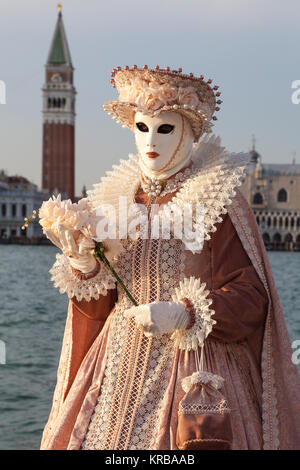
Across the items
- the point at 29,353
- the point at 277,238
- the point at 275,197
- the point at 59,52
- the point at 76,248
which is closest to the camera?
the point at 76,248

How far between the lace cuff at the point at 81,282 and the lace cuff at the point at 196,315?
274 millimetres

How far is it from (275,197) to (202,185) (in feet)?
189

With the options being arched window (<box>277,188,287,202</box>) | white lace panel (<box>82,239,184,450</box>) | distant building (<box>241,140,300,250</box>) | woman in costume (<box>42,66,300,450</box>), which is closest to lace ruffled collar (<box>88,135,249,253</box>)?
woman in costume (<box>42,66,300,450</box>)

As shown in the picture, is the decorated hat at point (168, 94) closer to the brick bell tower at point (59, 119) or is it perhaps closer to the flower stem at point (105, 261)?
the flower stem at point (105, 261)

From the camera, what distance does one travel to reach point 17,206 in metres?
64.1

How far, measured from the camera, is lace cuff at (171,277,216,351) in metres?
2.45

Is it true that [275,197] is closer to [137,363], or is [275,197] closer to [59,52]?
[59,52]

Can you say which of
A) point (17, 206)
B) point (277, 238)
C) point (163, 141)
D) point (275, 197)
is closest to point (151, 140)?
point (163, 141)

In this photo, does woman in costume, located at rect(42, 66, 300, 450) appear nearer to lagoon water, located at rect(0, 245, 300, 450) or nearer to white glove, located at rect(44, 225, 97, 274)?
white glove, located at rect(44, 225, 97, 274)

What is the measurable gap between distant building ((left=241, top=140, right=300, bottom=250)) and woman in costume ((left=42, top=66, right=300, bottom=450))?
5571 centimetres

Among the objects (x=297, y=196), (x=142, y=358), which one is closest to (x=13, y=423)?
(x=142, y=358)

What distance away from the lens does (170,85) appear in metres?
2.66

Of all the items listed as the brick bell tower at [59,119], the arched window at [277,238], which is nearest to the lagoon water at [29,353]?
the arched window at [277,238]

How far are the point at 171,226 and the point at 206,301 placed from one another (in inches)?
12.8
